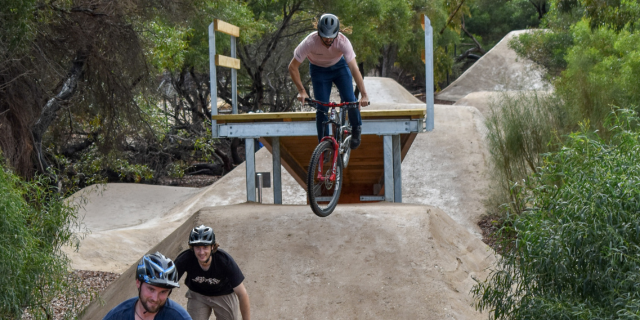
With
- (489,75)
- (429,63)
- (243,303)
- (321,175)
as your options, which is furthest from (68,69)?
(489,75)

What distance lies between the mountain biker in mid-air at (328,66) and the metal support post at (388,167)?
146cm

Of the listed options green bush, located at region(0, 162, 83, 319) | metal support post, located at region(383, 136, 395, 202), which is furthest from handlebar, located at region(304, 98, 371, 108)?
green bush, located at region(0, 162, 83, 319)

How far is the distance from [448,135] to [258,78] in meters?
6.28

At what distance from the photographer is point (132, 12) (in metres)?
9.87

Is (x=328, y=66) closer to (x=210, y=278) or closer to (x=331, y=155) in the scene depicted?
(x=331, y=155)

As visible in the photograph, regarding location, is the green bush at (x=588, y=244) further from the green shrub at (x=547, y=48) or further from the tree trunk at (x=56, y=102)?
the green shrub at (x=547, y=48)

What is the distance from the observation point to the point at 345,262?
670 cm

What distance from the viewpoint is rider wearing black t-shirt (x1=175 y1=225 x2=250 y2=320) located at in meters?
4.13

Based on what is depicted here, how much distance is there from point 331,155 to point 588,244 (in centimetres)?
280

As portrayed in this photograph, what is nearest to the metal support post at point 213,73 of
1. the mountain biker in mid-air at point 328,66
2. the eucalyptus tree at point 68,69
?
the eucalyptus tree at point 68,69

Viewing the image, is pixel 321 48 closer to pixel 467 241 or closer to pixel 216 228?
pixel 216 228

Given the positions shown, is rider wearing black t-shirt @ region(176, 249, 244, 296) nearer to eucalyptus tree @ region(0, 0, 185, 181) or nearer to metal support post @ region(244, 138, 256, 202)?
eucalyptus tree @ region(0, 0, 185, 181)

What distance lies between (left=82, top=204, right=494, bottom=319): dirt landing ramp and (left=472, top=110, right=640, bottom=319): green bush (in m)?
1.40

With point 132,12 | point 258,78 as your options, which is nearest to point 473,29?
point 258,78
